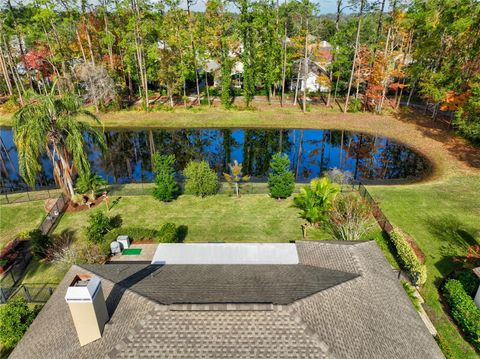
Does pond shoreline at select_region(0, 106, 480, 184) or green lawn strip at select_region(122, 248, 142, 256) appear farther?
pond shoreline at select_region(0, 106, 480, 184)

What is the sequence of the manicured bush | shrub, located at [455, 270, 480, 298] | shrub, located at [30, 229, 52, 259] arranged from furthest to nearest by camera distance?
the manicured bush, shrub, located at [30, 229, 52, 259], shrub, located at [455, 270, 480, 298]

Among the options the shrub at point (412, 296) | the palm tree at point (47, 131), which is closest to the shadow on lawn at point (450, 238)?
the shrub at point (412, 296)

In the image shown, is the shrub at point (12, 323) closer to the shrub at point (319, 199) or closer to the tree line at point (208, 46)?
the shrub at point (319, 199)

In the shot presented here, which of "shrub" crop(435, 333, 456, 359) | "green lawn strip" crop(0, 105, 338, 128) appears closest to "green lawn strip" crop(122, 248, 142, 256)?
"shrub" crop(435, 333, 456, 359)

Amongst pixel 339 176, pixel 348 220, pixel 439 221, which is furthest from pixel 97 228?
pixel 439 221

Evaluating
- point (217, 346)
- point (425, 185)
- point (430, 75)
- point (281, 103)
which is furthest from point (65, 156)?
point (430, 75)

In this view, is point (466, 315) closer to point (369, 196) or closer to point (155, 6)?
point (369, 196)

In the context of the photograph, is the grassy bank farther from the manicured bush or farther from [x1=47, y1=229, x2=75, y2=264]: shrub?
the manicured bush
